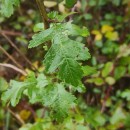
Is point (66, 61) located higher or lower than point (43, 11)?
lower

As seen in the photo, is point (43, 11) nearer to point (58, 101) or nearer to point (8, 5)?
point (8, 5)

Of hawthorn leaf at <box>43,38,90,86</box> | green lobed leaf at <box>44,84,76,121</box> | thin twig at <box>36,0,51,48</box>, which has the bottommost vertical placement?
green lobed leaf at <box>44,84,76,121</box>

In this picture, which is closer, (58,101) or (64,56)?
(64,56)

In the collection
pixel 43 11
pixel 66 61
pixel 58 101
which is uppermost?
pixel 43 11

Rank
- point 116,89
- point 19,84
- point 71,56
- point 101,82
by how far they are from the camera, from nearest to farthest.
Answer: point 71,56 → point 19,84 → point 101,82 → point 116,89

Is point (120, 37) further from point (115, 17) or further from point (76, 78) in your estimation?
point (76, 78)

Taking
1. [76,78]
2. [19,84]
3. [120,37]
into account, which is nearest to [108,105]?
[120,37]

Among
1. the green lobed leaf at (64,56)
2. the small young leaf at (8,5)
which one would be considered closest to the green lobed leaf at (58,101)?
the green lobed leaf at (64,56)

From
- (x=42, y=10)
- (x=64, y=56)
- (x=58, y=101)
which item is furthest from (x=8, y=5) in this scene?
(x=58, y=101)

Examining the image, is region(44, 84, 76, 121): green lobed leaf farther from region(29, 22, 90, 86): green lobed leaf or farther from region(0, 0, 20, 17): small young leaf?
region(0, 0, 20, 17): small young leaf

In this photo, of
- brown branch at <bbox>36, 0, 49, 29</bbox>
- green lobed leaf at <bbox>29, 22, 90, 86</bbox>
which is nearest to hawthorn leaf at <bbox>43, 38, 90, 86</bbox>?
green lobed leaf at <bbox>29, 22, 90, 86</bbox>

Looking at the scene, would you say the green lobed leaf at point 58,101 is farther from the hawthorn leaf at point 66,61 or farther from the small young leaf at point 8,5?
the small young leaf at point 8,5
